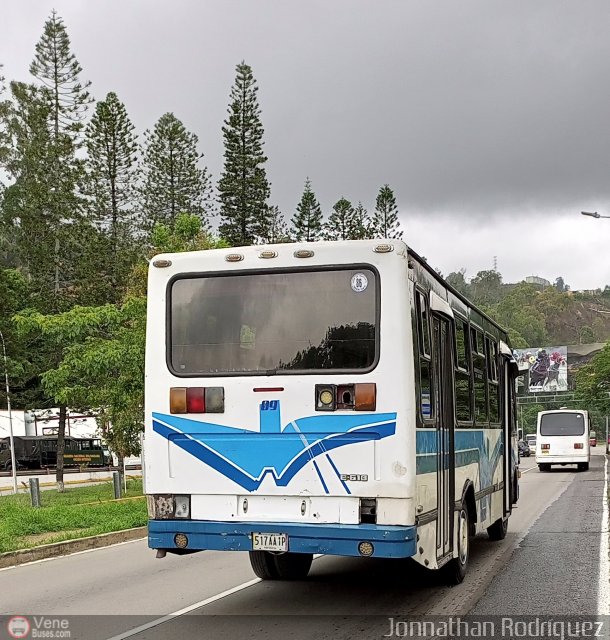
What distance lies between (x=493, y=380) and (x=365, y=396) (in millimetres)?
5512

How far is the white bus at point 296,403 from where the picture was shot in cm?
795

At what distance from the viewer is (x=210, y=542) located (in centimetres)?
827

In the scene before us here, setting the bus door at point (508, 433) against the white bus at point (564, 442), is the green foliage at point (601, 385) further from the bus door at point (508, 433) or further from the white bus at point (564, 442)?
the bus door at point (508, 433)

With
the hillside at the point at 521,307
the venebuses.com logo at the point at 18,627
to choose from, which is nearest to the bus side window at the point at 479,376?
the venebuses.com logo at the point at 18,627

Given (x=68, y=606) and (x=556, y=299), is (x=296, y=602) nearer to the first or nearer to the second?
(x=68, y=606)

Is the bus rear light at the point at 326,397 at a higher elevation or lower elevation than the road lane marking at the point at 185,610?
higher

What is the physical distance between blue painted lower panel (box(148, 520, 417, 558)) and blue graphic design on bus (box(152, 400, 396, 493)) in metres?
0.35

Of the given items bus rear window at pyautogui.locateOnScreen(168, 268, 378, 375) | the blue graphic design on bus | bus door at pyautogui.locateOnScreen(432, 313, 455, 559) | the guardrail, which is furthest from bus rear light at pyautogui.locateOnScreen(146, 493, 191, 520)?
the guardrail

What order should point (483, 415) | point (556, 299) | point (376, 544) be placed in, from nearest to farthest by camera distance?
point (376, 544)
point (483, 415)
point (556, 299)

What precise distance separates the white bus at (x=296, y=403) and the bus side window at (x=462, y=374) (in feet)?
4.00

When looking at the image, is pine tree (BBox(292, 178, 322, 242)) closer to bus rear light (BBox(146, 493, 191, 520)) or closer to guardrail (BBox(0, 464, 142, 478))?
guardrail (BBox(0, 464, 142, 478))

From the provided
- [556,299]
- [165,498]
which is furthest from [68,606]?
[556,299]

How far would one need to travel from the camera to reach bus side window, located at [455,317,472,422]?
34.1 ft

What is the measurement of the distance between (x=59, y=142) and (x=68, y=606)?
170ft
